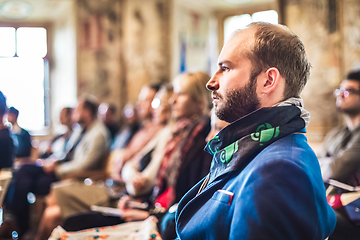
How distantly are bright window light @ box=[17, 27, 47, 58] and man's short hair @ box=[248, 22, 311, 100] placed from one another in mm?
10757

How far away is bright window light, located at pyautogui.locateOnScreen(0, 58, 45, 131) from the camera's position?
10.5 meters

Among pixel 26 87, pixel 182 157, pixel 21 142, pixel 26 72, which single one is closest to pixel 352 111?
pixel 182 157

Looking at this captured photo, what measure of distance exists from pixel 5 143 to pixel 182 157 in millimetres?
1326

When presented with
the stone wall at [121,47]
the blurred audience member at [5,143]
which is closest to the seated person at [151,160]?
the blurred audience member at [5,143]

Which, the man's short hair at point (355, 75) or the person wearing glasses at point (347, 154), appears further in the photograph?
the man's short hair at point (355, 75)

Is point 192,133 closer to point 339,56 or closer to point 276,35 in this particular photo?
point 276,35

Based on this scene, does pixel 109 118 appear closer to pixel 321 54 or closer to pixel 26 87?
pixel 26 87

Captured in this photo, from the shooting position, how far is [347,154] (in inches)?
107

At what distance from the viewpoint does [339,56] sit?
7016 mm

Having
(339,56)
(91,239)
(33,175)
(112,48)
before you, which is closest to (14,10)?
(112,48)

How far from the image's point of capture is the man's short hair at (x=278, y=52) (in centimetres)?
124

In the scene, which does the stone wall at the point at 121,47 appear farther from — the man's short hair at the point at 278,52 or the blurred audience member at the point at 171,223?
the man's short hair at the point at 278,52

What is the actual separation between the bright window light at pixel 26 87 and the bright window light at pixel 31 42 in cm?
20

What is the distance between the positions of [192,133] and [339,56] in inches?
225
